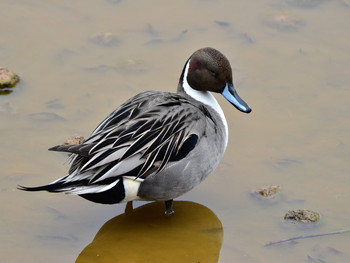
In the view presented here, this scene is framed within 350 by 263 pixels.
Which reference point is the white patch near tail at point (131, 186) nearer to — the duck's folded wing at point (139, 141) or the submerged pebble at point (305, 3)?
the duck's folded wing at point (139, 141)

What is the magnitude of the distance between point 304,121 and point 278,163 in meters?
0.69

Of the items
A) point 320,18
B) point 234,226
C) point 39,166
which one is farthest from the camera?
point 320,18

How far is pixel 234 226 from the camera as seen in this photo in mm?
5219

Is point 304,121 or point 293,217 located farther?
point 304,121

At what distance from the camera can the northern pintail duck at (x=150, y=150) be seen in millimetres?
4734

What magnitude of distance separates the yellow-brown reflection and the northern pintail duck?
17 cm

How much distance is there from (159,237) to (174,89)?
1.97 meters

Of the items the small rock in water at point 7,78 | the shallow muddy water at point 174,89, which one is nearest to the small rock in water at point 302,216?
the shallow muddy water at point 174,89

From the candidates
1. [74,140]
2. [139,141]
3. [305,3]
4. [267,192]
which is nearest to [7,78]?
[74,140]

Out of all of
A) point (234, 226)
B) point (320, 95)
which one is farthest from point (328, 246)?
point (320, 95)

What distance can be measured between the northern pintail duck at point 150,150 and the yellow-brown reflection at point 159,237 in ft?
0.57

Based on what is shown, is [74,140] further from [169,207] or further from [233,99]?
[233,99]

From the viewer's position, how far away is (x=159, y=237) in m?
5.12

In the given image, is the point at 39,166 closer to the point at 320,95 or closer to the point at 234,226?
the point at 234,226
